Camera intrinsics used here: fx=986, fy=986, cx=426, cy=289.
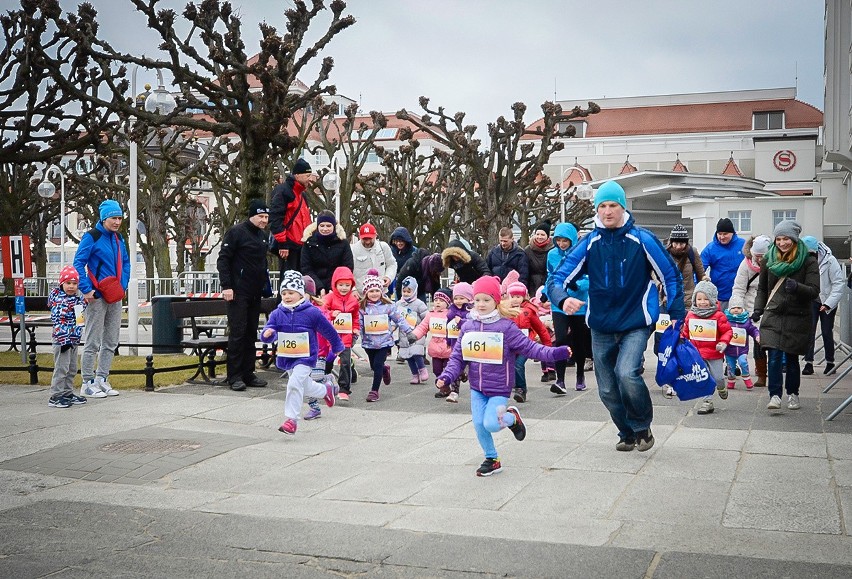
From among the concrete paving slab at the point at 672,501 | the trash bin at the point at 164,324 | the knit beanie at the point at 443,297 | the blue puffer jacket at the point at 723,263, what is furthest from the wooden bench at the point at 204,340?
the concrete paving slab at the point at 672,501

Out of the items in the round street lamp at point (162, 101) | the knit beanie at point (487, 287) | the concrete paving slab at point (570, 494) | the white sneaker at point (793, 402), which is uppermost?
the round street lamp at point (162, 101)

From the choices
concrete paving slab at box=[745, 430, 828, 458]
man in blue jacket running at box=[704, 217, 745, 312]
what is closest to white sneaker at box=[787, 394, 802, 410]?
concrete paving slab at box=[745, 430, 828, 458]

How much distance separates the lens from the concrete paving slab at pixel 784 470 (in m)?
6.77

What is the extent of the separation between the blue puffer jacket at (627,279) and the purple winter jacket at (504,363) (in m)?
0.56

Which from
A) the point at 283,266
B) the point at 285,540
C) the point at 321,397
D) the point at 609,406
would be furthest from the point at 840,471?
the point at 283,266

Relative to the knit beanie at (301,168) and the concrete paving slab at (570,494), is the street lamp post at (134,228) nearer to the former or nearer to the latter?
the knit beanie at (301,168)

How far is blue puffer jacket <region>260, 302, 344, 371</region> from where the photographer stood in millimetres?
9484

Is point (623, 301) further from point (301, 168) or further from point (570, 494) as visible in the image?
point (301, 168)

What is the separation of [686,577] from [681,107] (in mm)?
97092

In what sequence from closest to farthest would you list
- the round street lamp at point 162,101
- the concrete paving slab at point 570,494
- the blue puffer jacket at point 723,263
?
the concrete paving slab at point 570,494, the blue puffer jacket at point 723,263, the round street lamp at point 162,101

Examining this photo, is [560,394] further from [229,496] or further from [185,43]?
[185,43]

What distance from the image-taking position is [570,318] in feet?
40.3

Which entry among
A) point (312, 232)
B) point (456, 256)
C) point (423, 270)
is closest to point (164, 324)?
point (312, 232)

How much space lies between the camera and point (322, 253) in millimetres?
12492
